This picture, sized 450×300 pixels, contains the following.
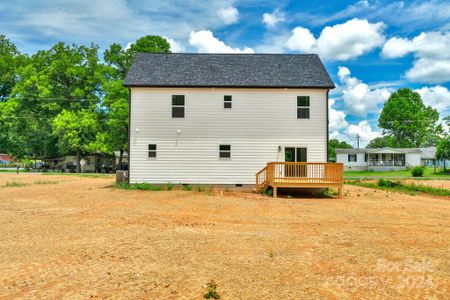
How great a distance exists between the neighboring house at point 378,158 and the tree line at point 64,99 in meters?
31.7

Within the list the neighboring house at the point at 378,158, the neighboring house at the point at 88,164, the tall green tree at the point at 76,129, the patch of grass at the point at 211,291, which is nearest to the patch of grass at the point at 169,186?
the patch of grass at the point at 211,291

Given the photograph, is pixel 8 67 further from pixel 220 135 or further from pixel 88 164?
pixel 220 135

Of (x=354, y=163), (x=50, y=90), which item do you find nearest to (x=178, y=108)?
(x=50, y=90)

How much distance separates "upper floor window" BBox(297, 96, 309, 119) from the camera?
58.7 ft

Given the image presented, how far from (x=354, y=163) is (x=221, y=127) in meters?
39.1

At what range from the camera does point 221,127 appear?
706 inches

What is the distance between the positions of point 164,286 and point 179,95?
47.6ft

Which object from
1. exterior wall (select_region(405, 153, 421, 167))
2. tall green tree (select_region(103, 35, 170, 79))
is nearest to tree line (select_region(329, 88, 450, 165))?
exterior wall (select_region(405, 153, 421, 167))

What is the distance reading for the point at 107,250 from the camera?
20.4 feet

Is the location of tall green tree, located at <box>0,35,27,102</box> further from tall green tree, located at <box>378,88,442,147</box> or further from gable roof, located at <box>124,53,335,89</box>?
tall green tree, located at <box>378,88,442,147</box>

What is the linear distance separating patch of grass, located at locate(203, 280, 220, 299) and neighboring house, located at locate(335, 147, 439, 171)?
49659 millimetres

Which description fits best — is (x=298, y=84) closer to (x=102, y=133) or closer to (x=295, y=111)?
(x=295, y=111)

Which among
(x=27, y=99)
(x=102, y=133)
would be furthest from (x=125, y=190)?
(x=27, y=99)

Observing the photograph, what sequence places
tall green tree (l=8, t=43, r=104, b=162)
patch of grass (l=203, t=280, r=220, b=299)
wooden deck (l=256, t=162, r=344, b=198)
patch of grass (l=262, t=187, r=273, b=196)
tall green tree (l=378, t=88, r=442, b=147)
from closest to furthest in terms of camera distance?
patch of grass (l=203, t=280, r=220, b=299), wooden deck (l=256, t=162, r=344, b=198), patch of grass (l=262, t=187, r=273, b=196), tall green tree (l=8, t=43, r=104, b=162), tall green tree (l=378, t=88, r=442, b=147)
